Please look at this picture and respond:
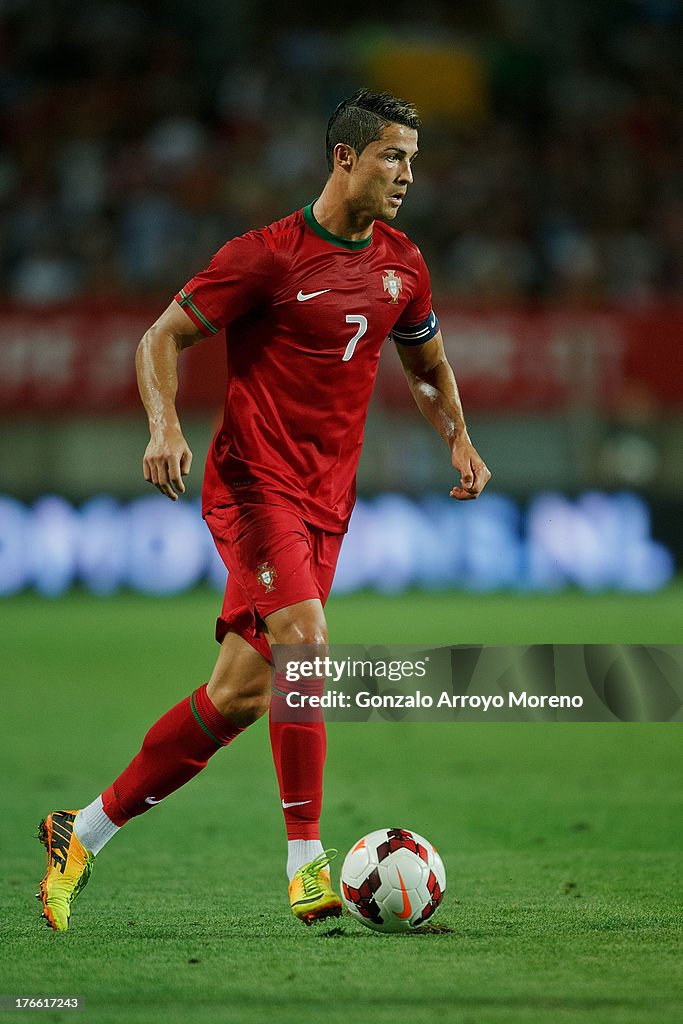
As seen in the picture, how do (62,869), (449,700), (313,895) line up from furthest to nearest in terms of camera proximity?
(62,869) < (449,700) < (313,895)

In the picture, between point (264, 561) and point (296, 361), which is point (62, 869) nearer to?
point (264, 561)

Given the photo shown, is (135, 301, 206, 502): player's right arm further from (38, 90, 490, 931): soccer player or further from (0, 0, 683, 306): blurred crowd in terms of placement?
(0, 0, 683, 306): blurred crowd

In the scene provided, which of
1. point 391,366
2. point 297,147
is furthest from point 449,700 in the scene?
point 297,147

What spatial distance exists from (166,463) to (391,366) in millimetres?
9644

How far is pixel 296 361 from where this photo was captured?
14.1 ft

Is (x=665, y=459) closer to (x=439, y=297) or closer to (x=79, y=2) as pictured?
(x=439, y=297)

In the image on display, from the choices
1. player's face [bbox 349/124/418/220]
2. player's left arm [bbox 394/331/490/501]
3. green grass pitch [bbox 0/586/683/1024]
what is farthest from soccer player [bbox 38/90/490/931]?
green grass pitch [bbox 0/586/683/1024]

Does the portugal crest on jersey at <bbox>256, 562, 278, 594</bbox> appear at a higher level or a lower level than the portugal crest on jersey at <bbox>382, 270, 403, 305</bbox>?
lower

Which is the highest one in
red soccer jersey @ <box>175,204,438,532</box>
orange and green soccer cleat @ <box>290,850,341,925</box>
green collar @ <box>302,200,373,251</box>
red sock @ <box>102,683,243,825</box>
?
green collar @ <box>302,200,373,251</box>

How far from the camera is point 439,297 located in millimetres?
13992

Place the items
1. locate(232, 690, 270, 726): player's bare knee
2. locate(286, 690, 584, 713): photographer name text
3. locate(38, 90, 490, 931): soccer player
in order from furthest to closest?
1. locate(232, 690, 270, 726): player's bare knee
2. locate(38, 90, 490, 931): soccer player
3. locate(286, 690, 584, 713): photographer name text

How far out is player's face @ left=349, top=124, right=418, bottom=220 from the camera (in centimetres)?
424

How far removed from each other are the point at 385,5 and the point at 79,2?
4227 mm

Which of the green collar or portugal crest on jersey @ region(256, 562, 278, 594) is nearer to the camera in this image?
portugal crest on jersey @ region(256, 562, 278, 594)
